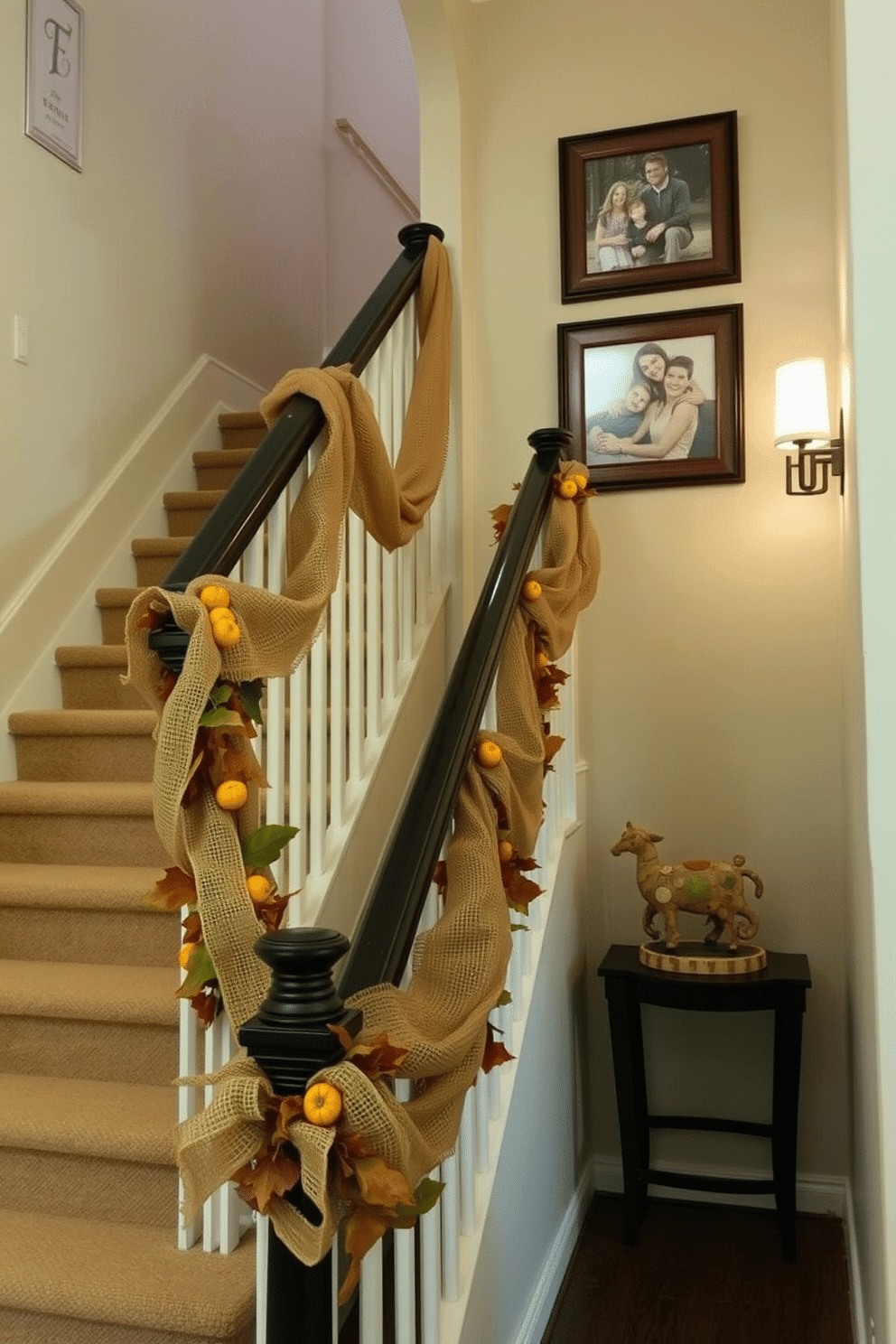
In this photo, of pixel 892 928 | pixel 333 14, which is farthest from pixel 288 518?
pixel 333 14

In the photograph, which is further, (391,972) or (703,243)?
(703,243)

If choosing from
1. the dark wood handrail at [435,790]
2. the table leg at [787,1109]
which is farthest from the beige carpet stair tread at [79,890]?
the table leg at [787,1109]

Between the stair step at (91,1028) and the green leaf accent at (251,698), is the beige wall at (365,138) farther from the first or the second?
the green leaf accent at (251,698)

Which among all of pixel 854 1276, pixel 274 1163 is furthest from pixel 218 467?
pixel 274 1163

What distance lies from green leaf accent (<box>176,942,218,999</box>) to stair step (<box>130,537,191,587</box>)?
7.16ft

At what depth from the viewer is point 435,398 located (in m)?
2.83

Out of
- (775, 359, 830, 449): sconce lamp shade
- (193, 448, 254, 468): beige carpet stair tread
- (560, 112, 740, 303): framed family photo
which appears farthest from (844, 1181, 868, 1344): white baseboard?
(193, 448, 254, 468): beige carpet stair tread

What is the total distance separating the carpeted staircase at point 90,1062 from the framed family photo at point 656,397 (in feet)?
4.65

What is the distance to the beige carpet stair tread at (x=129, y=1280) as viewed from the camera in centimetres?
149

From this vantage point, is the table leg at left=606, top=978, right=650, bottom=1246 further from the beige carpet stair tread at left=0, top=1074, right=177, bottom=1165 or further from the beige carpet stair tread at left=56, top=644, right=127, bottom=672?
the beige carpet stair tread at left=56, top=644, right=127, bottom=672

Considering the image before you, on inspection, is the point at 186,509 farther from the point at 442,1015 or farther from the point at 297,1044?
the point at 297,1044

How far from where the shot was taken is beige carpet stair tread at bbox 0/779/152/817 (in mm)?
2477

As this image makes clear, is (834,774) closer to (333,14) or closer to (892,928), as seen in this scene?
(892,928)

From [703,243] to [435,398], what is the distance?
892 millimetres
